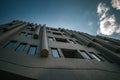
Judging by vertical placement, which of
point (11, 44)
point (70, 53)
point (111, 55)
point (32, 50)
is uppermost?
point (11, 44)

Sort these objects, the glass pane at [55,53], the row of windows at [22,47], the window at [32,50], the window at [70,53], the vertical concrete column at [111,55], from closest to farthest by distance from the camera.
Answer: the window at [32,50]
the row of windows at [22,47]
the glass pane at [55,53]
the vertical concrete column at [111,55]
the window at [70,53]

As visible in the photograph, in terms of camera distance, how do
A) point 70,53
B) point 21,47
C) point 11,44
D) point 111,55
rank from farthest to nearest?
point 70,53 < point 111,55 < point 11,44 < point 21,47

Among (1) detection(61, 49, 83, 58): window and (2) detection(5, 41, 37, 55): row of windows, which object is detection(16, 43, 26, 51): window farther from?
(1) detection(61, 49, 83, 58): window

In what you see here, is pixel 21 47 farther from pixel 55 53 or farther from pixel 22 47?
pixel 55 53

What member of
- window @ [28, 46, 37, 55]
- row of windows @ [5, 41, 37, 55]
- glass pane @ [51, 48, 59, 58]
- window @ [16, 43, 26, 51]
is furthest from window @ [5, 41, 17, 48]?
glass pane @ [51, 48, 59, 58]

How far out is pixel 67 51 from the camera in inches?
683

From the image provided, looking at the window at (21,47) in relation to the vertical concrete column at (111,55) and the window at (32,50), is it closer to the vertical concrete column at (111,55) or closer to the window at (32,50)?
the window at (32,50)

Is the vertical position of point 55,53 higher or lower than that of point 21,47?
lower

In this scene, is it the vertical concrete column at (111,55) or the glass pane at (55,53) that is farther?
the vertical concrete column at (111,55)

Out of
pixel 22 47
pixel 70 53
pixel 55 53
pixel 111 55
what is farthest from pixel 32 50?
pixel 111 55

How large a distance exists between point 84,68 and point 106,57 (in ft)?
22.9

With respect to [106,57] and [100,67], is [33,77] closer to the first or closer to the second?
[100,67]

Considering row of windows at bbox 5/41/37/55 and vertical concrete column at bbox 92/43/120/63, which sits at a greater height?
row of windows at bbox 5/41/37/55

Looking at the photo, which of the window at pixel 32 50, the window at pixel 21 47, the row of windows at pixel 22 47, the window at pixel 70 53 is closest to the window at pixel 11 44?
the row of windows at pixel 22 47
